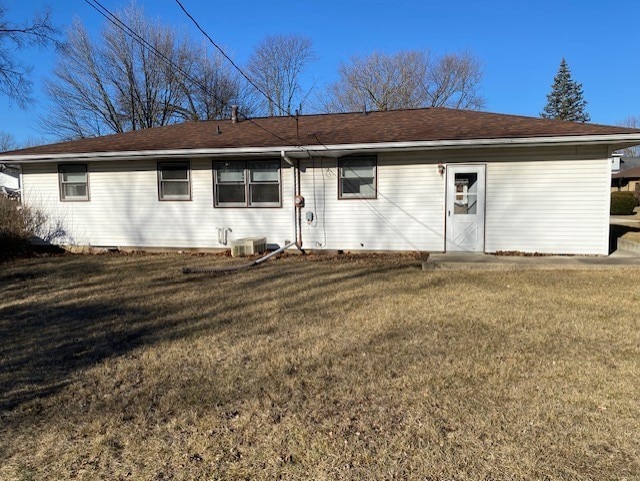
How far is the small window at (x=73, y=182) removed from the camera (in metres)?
12.2

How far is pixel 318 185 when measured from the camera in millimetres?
11000

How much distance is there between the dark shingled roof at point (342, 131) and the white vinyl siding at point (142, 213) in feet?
2.30

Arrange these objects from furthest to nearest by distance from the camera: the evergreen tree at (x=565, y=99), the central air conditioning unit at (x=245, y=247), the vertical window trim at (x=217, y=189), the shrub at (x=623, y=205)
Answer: the evergreen tree at (x=565, y=99) < the shrub at (x=623, y=205) < the vertical window trim at (x=217, y=189) < the central air conditioning unit at (x=245, y=247)

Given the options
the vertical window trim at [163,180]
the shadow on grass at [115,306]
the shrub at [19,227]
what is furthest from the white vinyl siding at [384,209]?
the shrub at [19,227]

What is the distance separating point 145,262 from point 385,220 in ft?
18.6

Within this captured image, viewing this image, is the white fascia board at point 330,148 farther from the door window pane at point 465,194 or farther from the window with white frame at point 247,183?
the door window pane at point 465,194

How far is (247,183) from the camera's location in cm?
1136

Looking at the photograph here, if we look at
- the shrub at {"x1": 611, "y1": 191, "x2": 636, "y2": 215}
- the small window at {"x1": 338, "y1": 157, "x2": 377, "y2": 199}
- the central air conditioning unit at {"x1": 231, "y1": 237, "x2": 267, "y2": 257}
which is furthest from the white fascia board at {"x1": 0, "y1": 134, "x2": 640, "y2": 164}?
the shrub at {"x1": 611, "y1": 191, "x2": 636, "y2": 215}

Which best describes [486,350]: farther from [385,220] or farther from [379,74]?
[379,74]

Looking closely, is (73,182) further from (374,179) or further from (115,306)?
(374,179)

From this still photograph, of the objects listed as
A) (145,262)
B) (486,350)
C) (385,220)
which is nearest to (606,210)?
(385,220)

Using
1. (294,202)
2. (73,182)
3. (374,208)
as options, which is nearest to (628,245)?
(374,208)

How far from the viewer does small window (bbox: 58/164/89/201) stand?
12188 mm

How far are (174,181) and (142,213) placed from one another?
4.14 feet
